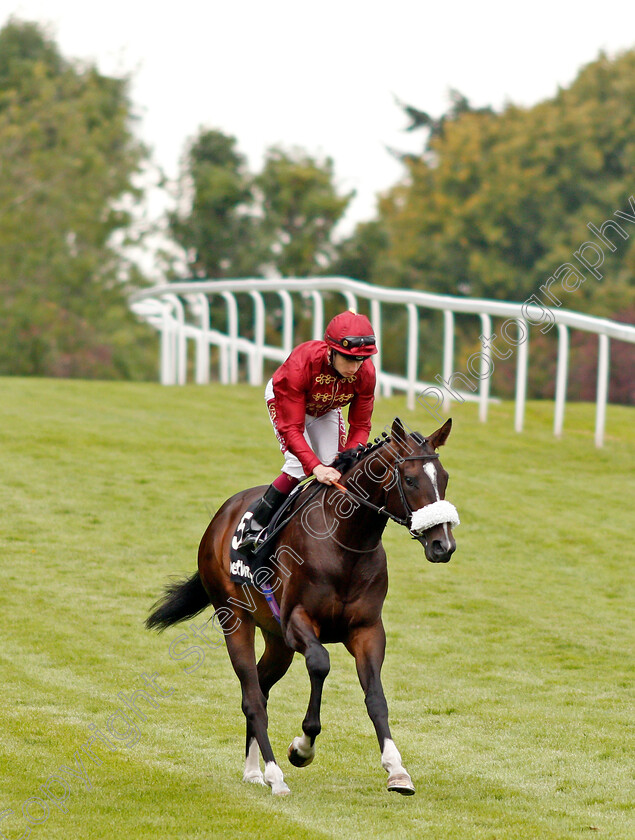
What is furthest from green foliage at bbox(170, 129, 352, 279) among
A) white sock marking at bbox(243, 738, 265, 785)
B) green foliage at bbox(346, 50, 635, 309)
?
white sock marking at bbox(243, 738, 265, 785)

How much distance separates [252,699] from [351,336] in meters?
1.80

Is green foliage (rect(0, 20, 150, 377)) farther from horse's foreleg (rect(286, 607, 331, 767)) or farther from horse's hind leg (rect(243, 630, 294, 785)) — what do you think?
horse's foreleg (rect(286, 607, 331, 767))

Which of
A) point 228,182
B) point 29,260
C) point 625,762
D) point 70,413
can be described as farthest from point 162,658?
point 29,260

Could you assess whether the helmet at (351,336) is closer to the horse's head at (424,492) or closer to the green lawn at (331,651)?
the horse's head at (424,492)

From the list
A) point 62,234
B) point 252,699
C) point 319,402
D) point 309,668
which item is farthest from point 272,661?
Result: point 62,234

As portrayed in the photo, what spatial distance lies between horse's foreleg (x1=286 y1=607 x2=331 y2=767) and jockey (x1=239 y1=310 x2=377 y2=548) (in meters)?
0.63

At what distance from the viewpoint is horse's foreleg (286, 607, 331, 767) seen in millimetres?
5109

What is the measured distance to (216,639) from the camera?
850 centimetres

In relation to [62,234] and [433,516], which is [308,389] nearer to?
[433,516]

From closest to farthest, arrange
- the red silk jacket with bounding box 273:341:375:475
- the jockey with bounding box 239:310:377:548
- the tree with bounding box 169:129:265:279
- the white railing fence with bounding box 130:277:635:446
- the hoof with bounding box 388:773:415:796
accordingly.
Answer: the hoof with bounding box 388:773:415:796, the jockey with bounding box 239:310:377:548, the red silk jacket with bounding box 273:341:375:475, the white railing fence with bounding box 130:277:635:446, the tree with bounding box 169:129:265:279

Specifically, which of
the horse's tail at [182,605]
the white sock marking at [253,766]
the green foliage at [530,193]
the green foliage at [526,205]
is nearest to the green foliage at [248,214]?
the green foliage at [526,205]

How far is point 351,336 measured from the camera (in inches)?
211

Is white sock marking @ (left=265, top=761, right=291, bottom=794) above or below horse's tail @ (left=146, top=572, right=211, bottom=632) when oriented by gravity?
below

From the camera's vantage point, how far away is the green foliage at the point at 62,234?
3478 centimetres
